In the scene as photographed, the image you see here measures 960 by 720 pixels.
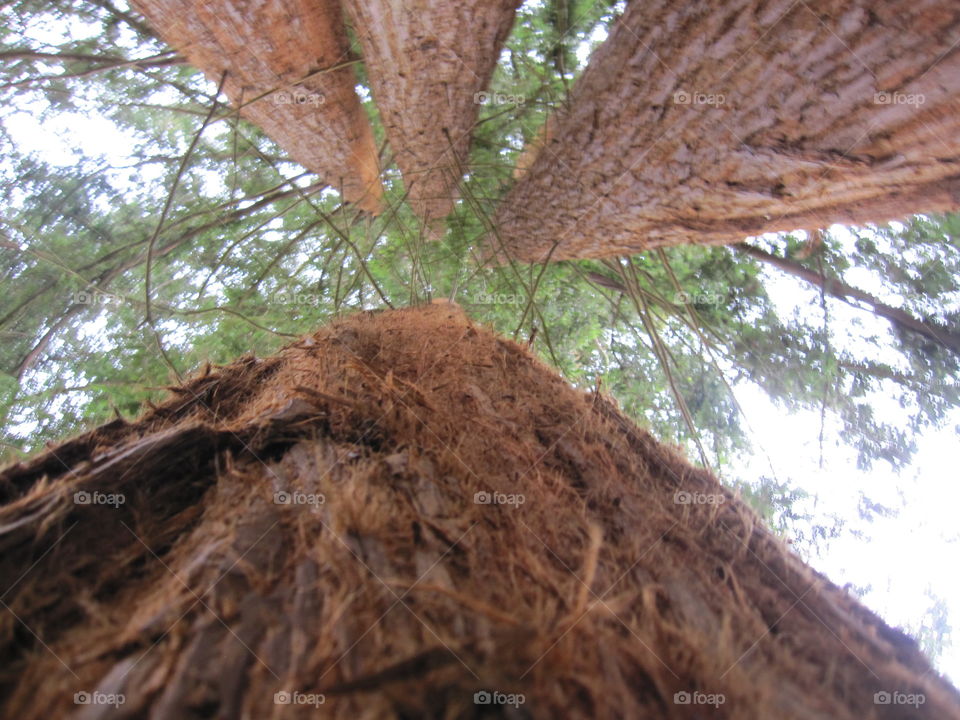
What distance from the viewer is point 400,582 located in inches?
30.3

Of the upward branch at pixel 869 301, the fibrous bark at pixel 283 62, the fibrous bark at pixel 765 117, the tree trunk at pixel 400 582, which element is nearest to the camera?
the tree trunk at pixel 400 582

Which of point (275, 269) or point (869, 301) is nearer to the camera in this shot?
point (869, 301)

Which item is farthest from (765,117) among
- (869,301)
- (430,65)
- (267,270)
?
(267,270)

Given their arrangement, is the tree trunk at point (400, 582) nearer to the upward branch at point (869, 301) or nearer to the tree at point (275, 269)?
the tree at point (275, 269)

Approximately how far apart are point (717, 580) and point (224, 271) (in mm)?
4177

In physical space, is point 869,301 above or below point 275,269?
below

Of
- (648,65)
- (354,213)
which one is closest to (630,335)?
(354,213)

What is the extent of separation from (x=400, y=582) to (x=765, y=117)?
184 centimetres

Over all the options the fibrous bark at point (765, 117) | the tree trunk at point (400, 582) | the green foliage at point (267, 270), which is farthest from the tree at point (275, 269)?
the tree trunk at point (400, 582)

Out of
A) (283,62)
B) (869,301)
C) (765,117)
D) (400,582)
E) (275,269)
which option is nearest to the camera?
(400,582)

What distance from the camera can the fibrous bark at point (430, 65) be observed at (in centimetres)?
234

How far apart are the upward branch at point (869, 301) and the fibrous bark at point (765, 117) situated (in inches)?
53.5

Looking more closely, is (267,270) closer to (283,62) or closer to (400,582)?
(283,62)

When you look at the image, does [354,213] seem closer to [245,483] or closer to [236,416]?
[236,416]
